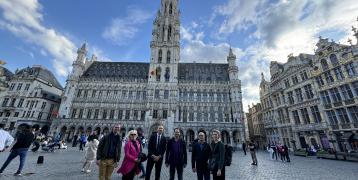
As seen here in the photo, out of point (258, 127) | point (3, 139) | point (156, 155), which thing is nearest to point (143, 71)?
point (258, 127)

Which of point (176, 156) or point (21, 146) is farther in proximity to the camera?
point (21, 146)

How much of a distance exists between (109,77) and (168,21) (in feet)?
76.7

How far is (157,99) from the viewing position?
1496 inches

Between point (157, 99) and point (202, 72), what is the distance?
50.8 ft

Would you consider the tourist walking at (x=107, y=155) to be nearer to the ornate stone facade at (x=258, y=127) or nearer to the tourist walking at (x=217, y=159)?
the tourist walking at (x=217, y=159)

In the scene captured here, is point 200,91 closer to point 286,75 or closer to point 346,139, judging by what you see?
point 286,75

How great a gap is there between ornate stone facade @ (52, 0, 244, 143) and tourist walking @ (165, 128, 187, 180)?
29.7m

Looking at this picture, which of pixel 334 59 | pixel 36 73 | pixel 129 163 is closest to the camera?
pixel 129 163

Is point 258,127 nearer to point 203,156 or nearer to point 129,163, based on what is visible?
point 203,156

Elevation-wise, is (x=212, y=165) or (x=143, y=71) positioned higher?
(x=143, y=71)

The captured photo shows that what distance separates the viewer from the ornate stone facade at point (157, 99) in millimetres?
36031

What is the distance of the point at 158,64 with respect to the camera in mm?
41938

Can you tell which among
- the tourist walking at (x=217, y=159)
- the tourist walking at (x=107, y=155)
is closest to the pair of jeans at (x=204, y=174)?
the tourist walking at (x=217, y=159)

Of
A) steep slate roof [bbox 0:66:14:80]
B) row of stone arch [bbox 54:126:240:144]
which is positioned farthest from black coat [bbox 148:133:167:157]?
steep slate roof [bbox 0:66:14:80]
